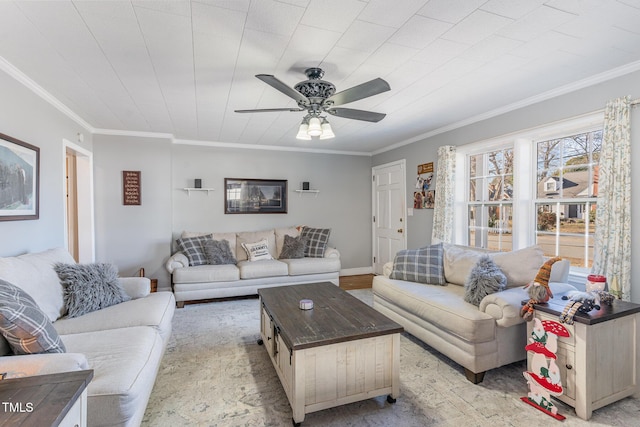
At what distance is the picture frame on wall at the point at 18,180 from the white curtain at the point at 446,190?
4.35 metres

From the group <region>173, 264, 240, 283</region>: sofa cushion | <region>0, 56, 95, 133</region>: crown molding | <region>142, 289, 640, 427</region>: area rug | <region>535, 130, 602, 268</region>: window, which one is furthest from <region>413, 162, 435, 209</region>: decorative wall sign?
<region>0, 56, 95, 133</region>: crown molding

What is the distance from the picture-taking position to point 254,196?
5.34 metres

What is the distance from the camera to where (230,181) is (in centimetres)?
520

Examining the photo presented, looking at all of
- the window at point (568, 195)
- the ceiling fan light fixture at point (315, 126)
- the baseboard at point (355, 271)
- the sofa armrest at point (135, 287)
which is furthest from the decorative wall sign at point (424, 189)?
the sofa armrest at point (135, 287)

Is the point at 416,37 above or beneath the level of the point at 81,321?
above

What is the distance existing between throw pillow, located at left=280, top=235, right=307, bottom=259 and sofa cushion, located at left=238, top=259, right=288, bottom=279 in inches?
13.8

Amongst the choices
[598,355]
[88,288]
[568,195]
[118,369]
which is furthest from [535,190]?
[88,288]

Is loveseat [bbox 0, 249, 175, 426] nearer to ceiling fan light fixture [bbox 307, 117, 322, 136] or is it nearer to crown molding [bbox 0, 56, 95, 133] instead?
crown molding [bbox 0, 56, 95, 133]

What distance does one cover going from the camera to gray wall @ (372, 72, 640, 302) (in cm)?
237

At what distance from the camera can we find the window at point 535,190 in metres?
2.82

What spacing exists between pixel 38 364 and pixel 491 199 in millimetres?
4176

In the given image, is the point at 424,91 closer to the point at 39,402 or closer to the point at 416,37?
the point at 416,37

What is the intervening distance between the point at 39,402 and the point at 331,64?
7.76ft

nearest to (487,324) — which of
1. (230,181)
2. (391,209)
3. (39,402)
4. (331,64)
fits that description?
(331,64)
